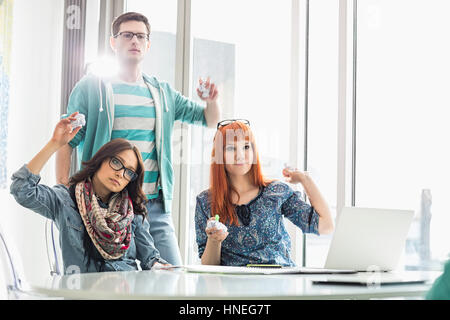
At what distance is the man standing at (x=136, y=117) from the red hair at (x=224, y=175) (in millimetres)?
312

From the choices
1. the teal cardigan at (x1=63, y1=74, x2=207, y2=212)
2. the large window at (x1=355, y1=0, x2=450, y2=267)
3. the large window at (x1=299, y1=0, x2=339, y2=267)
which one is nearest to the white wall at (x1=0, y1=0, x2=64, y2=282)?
the teal cardigan at (x1=63, y1=74, x2=207, y2=212)

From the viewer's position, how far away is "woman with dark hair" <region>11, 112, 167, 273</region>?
1638 mm

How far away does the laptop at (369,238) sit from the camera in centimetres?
129

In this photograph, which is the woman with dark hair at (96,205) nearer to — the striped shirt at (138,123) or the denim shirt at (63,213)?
the denim shirt at (63,213)

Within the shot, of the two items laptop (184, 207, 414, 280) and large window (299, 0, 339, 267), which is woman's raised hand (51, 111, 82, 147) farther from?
large window (299, 0, 339, 267)

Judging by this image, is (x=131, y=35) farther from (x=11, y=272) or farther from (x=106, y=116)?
A: (x=11, y=272)

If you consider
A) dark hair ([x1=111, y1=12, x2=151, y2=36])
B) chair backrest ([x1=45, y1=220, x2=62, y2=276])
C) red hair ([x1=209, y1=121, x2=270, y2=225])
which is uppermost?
dark hair ([x1=111, y1=12, x2=151, y2=36])

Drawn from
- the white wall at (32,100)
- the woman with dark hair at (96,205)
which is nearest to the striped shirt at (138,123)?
the woman with dark hair at (96,205)

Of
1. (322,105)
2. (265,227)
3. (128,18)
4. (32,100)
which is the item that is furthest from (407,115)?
(32,100)

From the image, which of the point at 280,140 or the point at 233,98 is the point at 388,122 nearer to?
the point at 280,140

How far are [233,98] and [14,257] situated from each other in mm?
1870

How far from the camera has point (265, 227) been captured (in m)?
1.82

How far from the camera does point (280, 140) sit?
273cm

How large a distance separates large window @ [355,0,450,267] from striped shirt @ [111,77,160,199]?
0.94m
